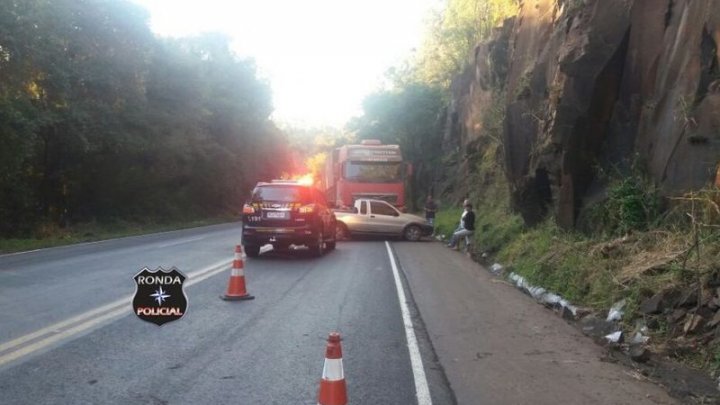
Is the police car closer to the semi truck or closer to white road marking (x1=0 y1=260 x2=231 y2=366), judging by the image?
white road marking (x1=0 y1=260 x2=231 y2=366)

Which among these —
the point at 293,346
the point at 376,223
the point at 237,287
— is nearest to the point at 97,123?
the point at 376,223

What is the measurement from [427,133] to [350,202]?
19.0 meters

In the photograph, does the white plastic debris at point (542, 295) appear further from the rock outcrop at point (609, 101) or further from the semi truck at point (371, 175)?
the semi truck at point (371, 175)

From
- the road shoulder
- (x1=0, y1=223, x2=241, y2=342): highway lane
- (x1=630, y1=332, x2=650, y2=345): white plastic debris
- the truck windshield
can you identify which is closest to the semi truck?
the truck windshield

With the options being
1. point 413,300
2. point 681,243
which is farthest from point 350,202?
point 681,243

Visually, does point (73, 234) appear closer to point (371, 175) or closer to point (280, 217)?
point (371, 175)

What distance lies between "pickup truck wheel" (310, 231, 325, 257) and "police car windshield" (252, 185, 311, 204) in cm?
111

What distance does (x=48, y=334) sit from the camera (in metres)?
7.43

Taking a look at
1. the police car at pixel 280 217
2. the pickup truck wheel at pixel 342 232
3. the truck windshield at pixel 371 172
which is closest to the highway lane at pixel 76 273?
the police car at pixel 280 217

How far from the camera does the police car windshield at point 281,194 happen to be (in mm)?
16297

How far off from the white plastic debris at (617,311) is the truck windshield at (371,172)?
780 inches

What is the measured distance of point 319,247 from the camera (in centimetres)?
1709

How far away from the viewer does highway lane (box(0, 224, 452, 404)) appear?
5613mm

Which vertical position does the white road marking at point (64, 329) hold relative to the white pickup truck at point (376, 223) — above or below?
below
